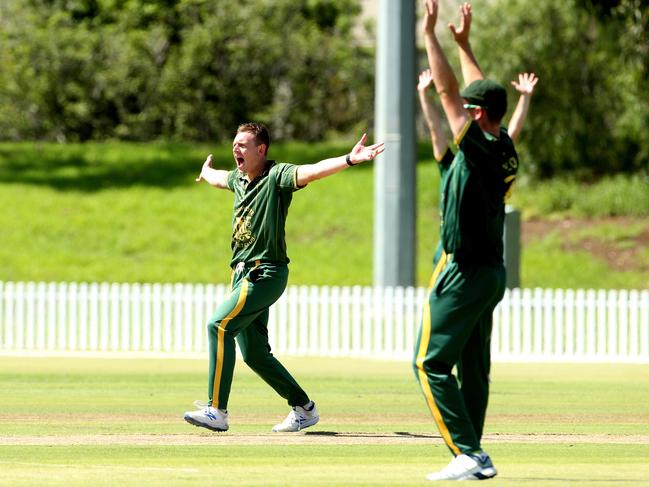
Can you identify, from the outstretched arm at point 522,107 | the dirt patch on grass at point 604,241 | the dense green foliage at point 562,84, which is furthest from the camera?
the dense green foliage at point 562,84

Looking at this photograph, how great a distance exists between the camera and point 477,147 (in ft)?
23.9

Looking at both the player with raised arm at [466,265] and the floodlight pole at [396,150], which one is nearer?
the player with raised arm at [466,265]

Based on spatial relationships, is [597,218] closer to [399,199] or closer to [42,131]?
[399,199]

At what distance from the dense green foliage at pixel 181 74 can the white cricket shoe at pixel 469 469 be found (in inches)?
1359

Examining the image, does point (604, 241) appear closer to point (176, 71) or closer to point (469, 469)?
point (176, 71)

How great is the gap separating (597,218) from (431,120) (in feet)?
82.0

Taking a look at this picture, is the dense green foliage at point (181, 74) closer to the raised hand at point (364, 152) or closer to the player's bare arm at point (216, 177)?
the player's bare arm at point (216, 177)

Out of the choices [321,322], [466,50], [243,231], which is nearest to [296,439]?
[243,231]

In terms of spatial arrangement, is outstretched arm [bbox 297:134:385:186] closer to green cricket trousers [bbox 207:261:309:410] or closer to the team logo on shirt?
the team logo on shirt

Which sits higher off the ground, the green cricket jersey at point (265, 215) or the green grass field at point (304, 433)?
the green cricket jersey at point (265, 215)

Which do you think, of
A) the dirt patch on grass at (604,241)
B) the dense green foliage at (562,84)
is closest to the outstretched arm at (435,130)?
the dirt patch on grass at (604,241)

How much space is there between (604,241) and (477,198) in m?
23.9

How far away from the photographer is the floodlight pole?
70.8 feet

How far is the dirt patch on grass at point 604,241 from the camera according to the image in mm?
29781
